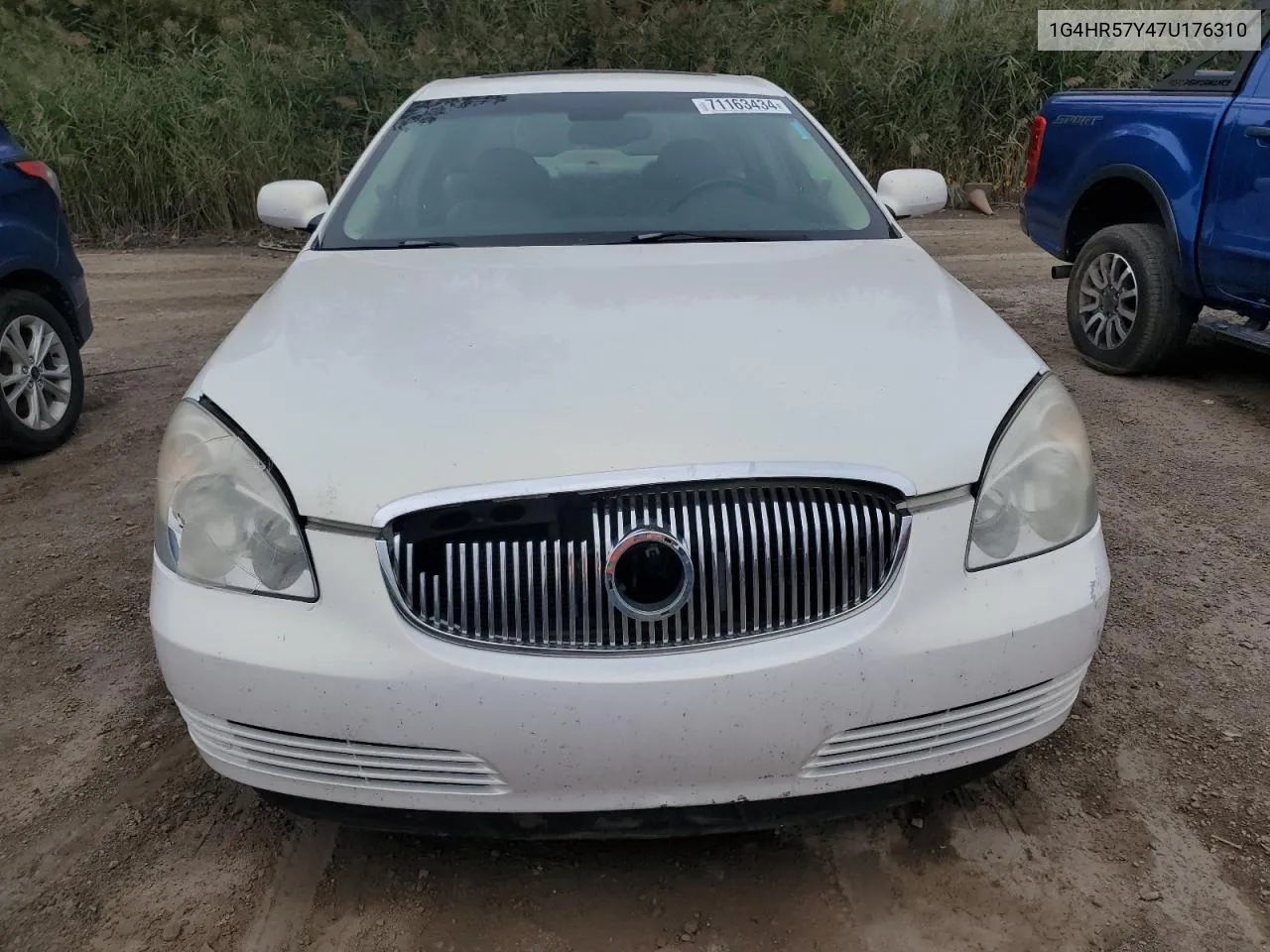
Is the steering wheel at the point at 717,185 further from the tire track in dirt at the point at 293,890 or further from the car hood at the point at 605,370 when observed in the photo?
the tire track in dirt at the point at 293,890

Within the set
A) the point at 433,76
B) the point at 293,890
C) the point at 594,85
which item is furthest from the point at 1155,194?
the point at 433,76

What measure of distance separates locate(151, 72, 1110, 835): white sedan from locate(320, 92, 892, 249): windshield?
972 millimetres

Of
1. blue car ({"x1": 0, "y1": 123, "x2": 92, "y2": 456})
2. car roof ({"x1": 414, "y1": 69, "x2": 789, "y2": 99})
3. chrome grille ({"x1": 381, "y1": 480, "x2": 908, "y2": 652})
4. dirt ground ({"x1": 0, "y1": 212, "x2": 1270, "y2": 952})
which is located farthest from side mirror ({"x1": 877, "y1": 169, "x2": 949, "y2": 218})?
blue car ({"x1": 0, "y1": 123, "x2": 92, "y2": 456})

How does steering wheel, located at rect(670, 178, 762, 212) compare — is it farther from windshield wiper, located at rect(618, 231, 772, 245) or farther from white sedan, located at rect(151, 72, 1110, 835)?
white sedan, located at rect(151, 72, 1110, 835)

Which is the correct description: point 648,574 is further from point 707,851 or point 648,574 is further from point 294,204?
point 294,204

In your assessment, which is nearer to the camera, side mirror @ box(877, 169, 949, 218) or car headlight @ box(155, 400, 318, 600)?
car headlight @ box(155, 400, 318, 600)

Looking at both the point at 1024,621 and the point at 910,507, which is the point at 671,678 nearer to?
the point at 910,507

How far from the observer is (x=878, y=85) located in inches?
439

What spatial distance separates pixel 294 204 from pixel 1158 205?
12.6 feet

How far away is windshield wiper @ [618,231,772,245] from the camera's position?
9.59 ft

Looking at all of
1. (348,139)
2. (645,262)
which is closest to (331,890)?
(645,262)

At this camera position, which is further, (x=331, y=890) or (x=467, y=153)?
(x=467, y=153)

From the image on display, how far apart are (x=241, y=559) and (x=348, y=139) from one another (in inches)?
393

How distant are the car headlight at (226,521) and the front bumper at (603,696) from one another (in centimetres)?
4
